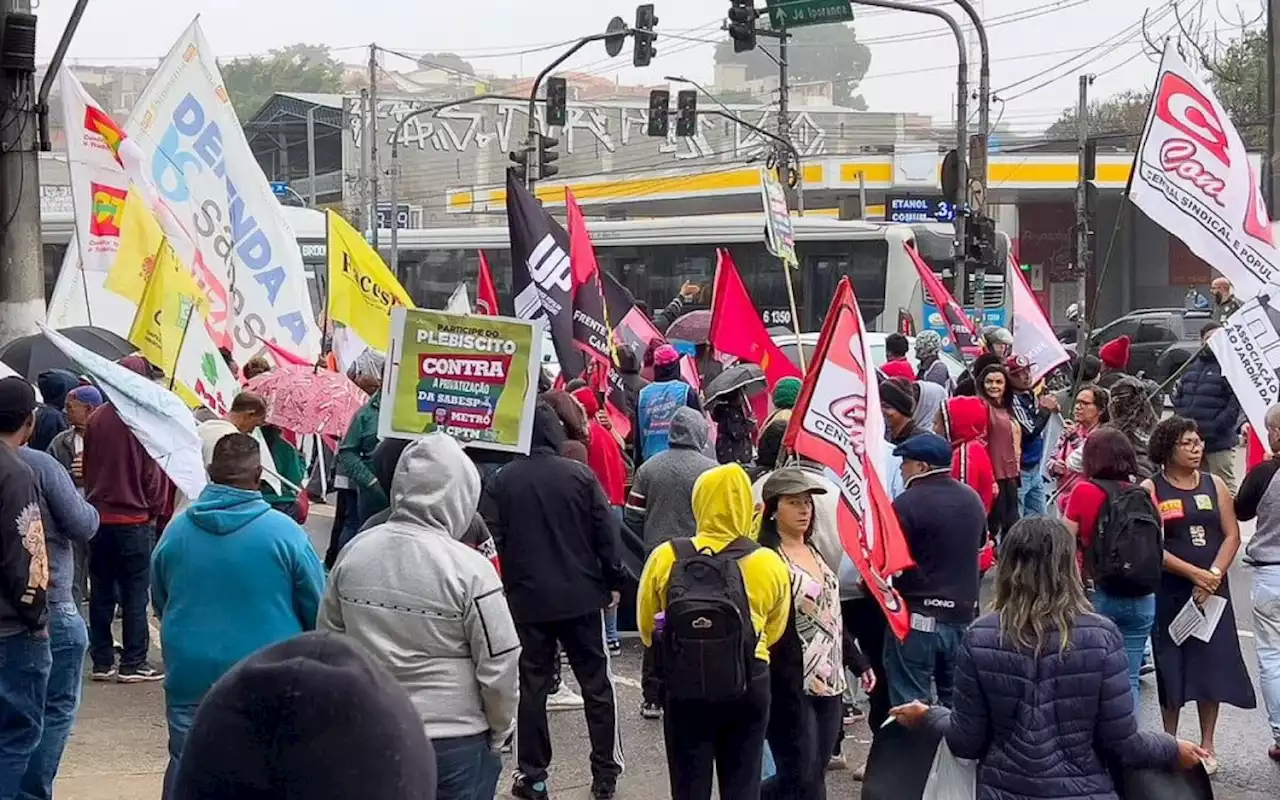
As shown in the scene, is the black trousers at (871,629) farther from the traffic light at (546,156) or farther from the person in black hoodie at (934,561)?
the traffic light at (546,156)

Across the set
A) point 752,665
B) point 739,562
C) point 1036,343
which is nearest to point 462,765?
point 752,665

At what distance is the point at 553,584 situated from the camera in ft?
21.7

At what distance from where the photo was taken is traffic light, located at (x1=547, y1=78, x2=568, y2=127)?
28688 millimetres

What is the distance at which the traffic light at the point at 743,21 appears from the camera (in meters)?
21.9

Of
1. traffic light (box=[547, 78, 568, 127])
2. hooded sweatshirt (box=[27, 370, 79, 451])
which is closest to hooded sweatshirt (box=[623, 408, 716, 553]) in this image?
hooded sweatshirt (box=[27, 370, 79, 451])

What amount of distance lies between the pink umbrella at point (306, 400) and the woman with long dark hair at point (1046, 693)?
4.78 metres

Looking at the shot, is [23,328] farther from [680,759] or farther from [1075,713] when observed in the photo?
[1075,713]

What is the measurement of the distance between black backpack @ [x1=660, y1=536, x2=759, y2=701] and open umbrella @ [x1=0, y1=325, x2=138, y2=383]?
22.9 ft

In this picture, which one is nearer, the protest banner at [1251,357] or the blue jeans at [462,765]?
the blue jeans at [462,765]

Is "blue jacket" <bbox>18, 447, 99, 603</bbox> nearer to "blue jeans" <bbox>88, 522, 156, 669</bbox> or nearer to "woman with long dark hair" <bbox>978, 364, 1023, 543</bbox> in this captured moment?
"blue jeans" <bbox>88, 522, 156, 669</bbox>

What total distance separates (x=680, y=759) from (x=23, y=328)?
25.2 feet

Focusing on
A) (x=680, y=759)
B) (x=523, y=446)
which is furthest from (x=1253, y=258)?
(x=680, y=759)

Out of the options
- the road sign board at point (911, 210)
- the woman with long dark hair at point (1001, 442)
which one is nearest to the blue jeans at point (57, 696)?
the woman with long dark hair at point (1001, 442)

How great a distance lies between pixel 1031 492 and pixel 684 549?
293 inches
